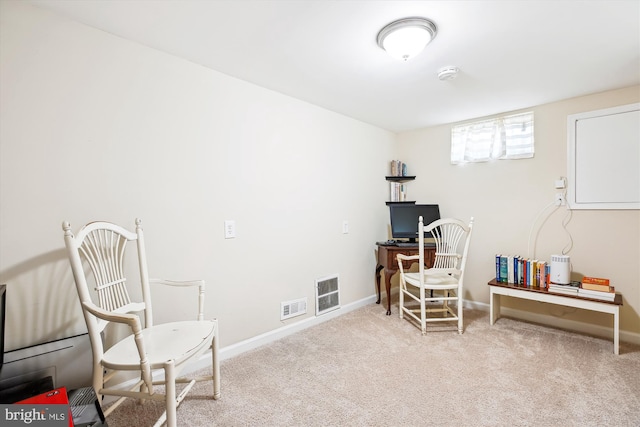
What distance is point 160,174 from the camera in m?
1.99

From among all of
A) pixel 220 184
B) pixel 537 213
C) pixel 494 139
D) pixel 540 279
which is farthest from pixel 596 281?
pixel 220 184

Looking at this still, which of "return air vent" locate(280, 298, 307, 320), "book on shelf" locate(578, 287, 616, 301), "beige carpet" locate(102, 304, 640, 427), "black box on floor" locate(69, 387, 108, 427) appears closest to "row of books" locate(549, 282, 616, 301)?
"book on shelf" locate(578, 287, 616, 301)

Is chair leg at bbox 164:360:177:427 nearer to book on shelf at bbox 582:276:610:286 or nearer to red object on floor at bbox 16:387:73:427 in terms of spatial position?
red object on floor at bbox 16:387:73:427

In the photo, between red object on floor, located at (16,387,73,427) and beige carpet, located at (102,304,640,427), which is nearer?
red object on floor, located at (16,387,73,427)

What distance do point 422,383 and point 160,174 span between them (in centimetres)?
223

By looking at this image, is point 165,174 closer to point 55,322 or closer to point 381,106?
point 55,322

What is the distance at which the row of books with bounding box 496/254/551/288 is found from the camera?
280 cm

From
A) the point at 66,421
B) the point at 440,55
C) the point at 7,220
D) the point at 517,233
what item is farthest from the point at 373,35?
the point at 517,233

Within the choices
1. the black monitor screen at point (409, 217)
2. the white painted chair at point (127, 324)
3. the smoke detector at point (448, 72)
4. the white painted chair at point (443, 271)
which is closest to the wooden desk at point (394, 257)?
the white painted chair at point (443, 271)

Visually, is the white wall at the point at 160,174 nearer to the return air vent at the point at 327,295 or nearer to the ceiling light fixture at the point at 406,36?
the return air vent at the point at 327,295

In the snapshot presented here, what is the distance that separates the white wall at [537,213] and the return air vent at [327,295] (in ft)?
5.31

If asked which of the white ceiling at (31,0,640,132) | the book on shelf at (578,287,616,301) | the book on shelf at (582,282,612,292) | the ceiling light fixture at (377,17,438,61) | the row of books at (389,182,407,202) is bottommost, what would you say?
the book on shelf at (578,287,616,301)

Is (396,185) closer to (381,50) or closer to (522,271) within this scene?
(522,271)

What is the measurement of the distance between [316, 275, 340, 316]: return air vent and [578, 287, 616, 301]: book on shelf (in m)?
2.15
